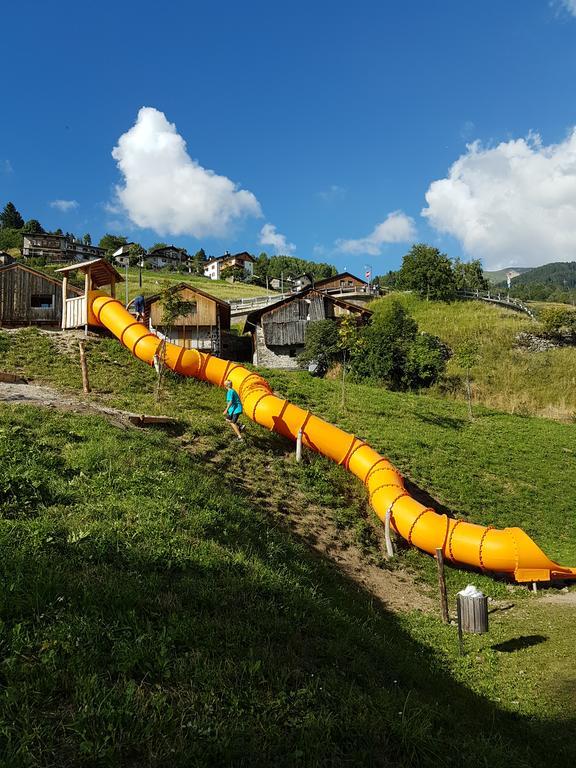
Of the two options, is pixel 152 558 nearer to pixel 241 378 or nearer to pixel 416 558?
pixel 416 558

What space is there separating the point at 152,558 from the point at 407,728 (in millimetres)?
3767

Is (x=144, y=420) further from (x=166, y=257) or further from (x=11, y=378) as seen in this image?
(x=166, y=257)

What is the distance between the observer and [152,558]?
6.82 meters

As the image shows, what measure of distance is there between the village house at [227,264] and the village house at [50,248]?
31.2 m

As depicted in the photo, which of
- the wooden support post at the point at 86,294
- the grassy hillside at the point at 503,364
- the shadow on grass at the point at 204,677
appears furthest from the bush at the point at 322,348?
the shadow on grass at the point at 204,677

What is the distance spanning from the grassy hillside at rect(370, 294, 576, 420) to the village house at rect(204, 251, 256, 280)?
8090 centimetres

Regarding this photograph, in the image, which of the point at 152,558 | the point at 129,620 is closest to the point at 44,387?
the point at 152,558

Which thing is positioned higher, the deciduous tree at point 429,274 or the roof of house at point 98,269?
the deciduous tree at point 429,274

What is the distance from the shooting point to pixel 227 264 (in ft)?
445

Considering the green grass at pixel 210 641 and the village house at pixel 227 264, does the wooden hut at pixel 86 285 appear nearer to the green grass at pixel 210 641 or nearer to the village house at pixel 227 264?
the green grass at pixel 210 641

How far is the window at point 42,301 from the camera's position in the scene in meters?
35.8

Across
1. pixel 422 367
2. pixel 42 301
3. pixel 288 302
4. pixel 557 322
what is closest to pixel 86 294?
pixel 42 301

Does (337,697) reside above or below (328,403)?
below

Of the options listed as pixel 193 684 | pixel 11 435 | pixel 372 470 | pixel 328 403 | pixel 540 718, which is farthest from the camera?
pixel 328 403
